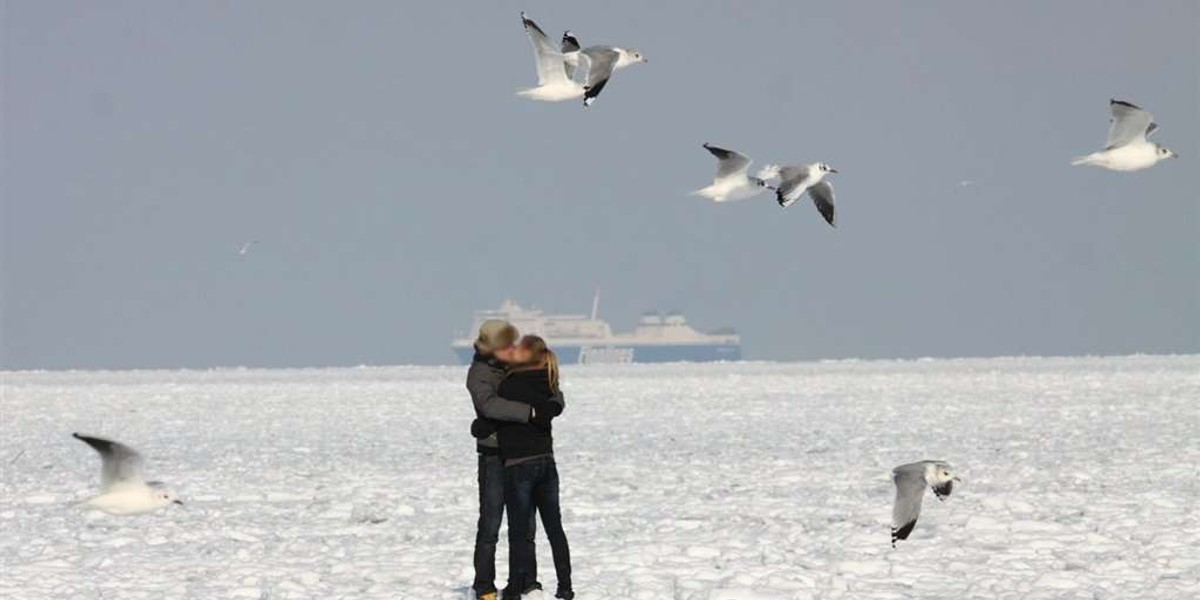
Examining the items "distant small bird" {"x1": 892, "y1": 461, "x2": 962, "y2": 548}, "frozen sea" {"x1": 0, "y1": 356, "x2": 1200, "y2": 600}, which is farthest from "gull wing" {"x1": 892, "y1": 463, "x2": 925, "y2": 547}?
"frozen sea" {"x1": 0, "y1": 356, "x2": 1200, "y2": 600}

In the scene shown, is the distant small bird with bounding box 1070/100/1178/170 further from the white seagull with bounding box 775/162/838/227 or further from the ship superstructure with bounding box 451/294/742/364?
the ship superstructure with bounding box 451/294/742/364

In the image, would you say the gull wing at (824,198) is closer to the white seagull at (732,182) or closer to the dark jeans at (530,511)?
the white seagull at (732,182)

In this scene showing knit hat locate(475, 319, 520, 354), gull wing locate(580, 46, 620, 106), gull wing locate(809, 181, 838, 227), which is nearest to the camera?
knit hat locate(475, 319, 520, 354)

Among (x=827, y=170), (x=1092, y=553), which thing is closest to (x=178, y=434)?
(x=827, y=170)

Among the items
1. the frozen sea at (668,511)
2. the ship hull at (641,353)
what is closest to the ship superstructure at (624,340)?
the ship hull at (641,353)

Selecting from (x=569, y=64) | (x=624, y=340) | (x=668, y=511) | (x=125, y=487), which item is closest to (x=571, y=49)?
(x=569, y=64)

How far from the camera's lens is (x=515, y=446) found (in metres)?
8.16

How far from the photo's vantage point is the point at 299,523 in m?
12.6

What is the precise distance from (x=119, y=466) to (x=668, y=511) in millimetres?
5803

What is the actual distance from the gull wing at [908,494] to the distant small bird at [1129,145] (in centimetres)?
612

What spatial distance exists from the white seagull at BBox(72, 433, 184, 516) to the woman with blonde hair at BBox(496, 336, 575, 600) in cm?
158

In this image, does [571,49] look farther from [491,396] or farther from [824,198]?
[491,396]

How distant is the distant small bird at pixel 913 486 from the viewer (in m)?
7.97

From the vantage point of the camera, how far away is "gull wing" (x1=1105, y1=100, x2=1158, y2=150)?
44.5ft
